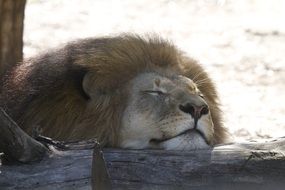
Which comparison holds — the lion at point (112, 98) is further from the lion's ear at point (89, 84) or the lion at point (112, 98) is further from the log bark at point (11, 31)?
the log bark at point (11, 31)

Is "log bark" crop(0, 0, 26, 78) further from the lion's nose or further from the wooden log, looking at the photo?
the wooden log

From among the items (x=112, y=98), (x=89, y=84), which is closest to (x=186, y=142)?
(x=112, y=98)

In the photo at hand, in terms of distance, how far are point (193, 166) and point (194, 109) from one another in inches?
19.5

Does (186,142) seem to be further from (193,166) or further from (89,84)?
(89,84)

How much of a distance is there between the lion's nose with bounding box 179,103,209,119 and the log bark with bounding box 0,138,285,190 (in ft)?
1.13

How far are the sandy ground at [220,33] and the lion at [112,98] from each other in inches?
113

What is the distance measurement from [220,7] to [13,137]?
9082 mm

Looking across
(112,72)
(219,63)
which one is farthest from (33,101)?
(219,63)

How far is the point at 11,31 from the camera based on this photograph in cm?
623

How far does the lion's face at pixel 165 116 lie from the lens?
14.6ft

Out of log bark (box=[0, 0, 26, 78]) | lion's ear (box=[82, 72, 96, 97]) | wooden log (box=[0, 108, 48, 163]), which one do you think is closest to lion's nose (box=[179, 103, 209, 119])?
lion's ear (box=[82, 72, 96, 97])

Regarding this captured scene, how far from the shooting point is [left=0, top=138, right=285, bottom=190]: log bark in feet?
12.9

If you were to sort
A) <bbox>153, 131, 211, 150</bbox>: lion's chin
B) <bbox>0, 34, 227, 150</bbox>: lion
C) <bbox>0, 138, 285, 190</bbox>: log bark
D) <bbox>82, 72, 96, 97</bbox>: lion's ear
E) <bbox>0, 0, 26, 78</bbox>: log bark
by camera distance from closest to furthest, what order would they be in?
<bbox>0, 138, 285, 190</bbox>: log bark < <bbox>153, 131, 211, 150</bbox>: lion's chin < <bbox>0, 34, 227, 150</bbox>: lion < <bbox>82, 72, 96, 97</bbox>: lion's ear < <bbox>0, 0, 26, 78</bbox>: log bark

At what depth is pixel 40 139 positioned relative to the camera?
3914 mm
